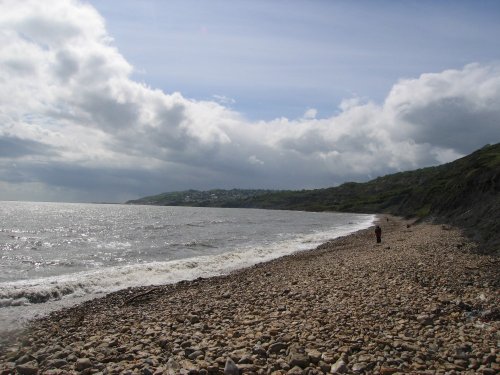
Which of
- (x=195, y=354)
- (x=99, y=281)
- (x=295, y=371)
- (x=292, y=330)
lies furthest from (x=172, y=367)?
(x=99, y=281)

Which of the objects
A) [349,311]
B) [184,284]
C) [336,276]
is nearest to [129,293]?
[184,284]

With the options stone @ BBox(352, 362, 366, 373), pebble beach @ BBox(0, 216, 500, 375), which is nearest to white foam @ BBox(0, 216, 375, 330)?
pebble beach @ BBox(0, 216, 500, 375)

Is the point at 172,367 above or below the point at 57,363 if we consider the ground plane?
above

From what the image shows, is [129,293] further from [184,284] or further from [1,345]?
[1,345]

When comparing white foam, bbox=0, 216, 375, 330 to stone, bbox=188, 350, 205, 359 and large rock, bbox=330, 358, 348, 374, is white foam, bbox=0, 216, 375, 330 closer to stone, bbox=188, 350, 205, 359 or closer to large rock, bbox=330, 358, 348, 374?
stone, bbox=188, 350, 205, 359

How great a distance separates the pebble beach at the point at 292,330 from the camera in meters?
9.39

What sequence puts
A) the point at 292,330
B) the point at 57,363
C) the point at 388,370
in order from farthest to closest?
the point at 292,330, the point at 57,363, the point at 388,370

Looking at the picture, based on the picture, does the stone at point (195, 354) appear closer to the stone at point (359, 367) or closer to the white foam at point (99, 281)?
the stone at point (359, 367)

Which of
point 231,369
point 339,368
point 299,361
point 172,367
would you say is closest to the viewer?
point 339,368

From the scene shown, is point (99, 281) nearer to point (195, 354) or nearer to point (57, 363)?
point (57, 363)

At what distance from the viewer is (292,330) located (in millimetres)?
11609

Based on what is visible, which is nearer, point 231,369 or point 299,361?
point 231,369

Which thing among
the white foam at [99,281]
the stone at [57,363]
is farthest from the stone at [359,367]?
the white foam at [99,281]

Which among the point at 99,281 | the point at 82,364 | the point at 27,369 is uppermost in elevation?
the point at 82,364
